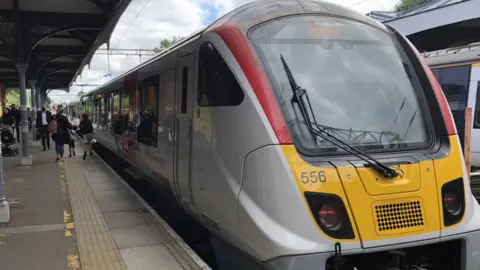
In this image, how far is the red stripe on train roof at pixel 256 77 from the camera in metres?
3.44

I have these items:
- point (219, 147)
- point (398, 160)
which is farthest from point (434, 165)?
point (219, 147)

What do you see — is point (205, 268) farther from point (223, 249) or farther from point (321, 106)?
point (321, 106)

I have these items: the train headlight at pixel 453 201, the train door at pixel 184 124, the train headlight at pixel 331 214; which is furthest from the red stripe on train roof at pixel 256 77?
the train headlight at pixel 453 201

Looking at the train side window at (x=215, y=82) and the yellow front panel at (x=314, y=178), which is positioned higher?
the train side window at (x=215, y=82)

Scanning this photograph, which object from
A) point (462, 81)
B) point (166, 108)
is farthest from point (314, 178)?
point (462, 81)

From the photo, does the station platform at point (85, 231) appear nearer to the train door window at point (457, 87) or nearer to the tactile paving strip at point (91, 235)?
the tactile paving strip at point (91, 235)

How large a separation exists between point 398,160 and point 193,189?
210cm

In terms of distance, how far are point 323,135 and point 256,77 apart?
719mm

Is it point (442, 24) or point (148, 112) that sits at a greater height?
point (442, 24)

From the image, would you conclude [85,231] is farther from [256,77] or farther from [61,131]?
[61,131]

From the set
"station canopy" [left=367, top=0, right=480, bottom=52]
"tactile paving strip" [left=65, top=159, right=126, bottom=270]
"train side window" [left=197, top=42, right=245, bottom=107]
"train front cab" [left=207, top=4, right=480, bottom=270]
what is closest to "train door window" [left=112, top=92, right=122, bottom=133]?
"tactile paving strip" [left=65, top=159, right=126, bottom=270]

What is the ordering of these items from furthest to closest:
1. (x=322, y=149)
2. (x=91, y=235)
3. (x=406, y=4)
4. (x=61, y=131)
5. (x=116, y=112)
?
(x=406, y=4), (x=61, y=131), (x=116, y=112), (x=91, y=235), (x=322, y=149)

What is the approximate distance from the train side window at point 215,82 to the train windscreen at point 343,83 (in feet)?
1.11

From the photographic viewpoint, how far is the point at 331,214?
10.9 ft
